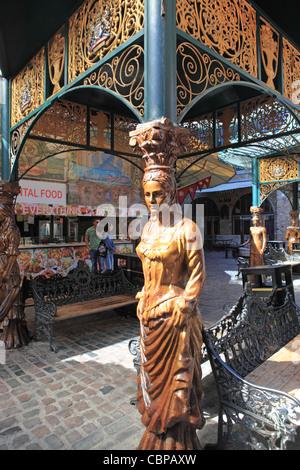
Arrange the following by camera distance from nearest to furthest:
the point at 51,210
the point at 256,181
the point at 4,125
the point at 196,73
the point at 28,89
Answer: the point at 196,73 < the point at 28,89 < the point at 4,125 < the point at 51,210 < the point at 256,181

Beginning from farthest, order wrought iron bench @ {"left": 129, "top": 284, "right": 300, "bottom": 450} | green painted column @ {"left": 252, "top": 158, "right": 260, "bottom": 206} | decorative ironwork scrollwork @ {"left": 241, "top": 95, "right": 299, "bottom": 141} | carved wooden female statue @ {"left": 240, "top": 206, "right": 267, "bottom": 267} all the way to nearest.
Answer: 1. green painted column @ {"left": 252, "top": 158, "right": 260, "bottom": 206}
2. carved wooden female statue @ {"left": 240, "top": 206, "right": 267, "bottom": 267}
3. decorative ironwork scrollwork @ {"left": 241, "top": 95, "right": 299, "bottom": 141}
4. wrought iron bench @ {"left": 129, "top": 284, "right": 300, "bottom": 450}

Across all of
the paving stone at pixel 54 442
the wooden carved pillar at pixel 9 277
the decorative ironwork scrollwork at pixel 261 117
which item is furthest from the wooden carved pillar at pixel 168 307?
the decorative ironwork scrollwork at pixel 261 117

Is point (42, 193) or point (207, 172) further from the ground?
point (207, 172)

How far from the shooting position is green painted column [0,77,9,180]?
15.3 ft

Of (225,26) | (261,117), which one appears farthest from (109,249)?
(225,26)

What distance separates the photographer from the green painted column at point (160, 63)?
6.85 feet

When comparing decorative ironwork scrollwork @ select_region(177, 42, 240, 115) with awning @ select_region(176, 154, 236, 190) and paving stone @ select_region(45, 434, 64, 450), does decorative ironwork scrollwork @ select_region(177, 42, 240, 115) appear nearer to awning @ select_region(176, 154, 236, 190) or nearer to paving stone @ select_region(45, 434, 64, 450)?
paving stone @ select_region(45, 434, 64, 450)

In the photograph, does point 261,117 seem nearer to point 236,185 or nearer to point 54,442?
point 54,442

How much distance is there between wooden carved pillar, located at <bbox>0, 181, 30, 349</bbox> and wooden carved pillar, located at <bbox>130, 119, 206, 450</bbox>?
2.96 metres

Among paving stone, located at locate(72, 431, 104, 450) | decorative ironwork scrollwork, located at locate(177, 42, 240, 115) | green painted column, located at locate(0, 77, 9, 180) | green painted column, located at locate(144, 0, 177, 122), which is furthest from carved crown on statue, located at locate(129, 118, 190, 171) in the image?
green painted column, located at locate(0, 77, 9, 180)

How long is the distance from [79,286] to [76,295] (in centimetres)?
18

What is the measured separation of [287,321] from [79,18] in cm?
447

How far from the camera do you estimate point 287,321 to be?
3.76m

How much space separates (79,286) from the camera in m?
5.68
